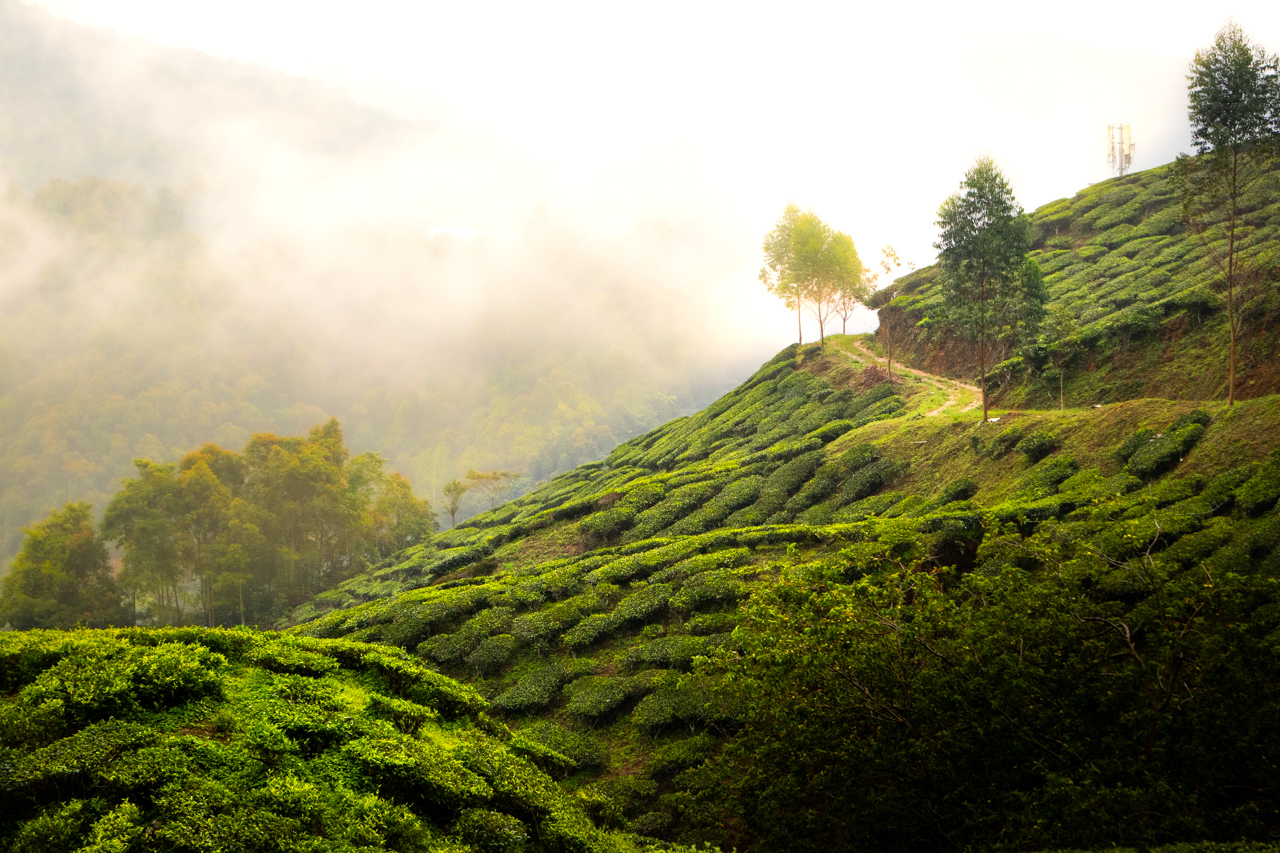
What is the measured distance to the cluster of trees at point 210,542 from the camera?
170ft

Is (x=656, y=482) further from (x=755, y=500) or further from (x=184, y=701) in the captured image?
(x=184, y=701)

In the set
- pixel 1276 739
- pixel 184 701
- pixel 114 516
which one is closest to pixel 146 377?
pixel 114 516

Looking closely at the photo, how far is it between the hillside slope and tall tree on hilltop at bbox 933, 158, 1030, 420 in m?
5.74

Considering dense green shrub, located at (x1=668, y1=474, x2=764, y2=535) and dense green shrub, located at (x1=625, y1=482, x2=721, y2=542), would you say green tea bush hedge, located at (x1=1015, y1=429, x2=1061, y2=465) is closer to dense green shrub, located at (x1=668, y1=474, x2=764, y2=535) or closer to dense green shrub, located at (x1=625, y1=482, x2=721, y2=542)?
dense green shrub, located at (x1=668, y1=474, x2=764, y2=535)

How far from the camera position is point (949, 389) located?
144 ft

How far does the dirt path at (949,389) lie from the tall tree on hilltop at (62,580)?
6463cm

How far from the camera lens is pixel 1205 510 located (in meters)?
15.6

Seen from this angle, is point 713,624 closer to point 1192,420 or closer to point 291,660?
point 291,660

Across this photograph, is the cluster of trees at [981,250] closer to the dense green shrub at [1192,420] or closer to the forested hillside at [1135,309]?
the forested hillside at [1135,309]

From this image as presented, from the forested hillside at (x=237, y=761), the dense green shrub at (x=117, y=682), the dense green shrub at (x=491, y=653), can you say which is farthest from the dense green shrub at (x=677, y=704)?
the dense green shrub at (x=117, y=682)

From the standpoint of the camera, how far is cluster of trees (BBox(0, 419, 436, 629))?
51938 mm

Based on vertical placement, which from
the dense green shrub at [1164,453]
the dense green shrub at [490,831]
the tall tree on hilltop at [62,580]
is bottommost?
the tall tree on hilltop at [62,580]

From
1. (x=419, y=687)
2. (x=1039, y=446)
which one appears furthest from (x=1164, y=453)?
(x=419, y=687)

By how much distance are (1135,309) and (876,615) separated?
33921 millimetres
